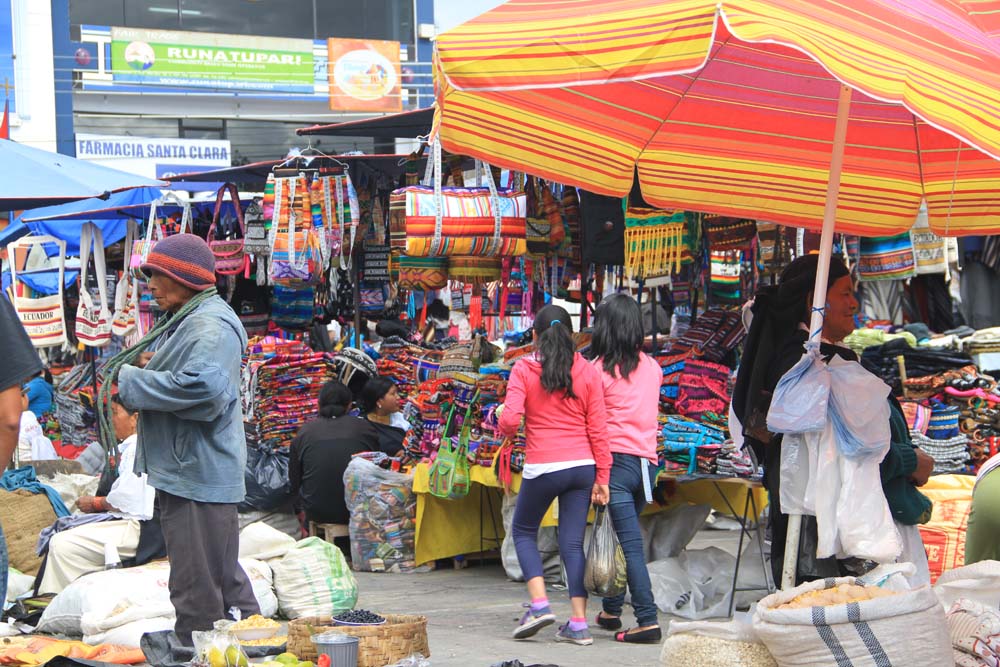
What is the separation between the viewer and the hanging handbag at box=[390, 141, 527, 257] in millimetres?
7625

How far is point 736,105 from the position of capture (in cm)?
566

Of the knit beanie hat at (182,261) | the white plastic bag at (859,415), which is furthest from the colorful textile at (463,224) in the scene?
the white plastic bag at (859,415)

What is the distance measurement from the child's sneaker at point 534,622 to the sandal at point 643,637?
15.4 inches

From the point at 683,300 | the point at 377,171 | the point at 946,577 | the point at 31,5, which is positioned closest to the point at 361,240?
the point at 377,171

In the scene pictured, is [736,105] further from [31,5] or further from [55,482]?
[31,5]

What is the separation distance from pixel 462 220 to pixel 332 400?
2573mm

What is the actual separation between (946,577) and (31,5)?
23028 millimetres

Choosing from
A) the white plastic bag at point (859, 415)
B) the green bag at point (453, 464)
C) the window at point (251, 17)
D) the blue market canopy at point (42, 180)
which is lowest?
the green bag at point (453, 464)

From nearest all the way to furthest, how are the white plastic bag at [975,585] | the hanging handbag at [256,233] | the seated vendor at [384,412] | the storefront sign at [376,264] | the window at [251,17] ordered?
the white plastic bag at [975,585] → the seated vendor at [384,412] → the hanging handbag at [256,233] → the storefront sign at [376,264] → the window at [251,17]

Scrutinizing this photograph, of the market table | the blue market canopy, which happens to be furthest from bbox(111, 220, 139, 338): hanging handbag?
the market table

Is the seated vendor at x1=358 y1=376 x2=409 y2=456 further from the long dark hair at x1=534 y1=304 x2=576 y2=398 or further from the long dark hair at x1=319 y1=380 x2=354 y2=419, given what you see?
the long dark hair at x1=534 y1=304 x2=576 y2=398

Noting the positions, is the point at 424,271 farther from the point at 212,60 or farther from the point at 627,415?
the point at 212,60

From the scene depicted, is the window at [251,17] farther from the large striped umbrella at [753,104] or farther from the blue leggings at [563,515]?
the large striped umbrella at [753,104]

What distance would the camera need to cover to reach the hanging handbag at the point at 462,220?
7.62 meters
